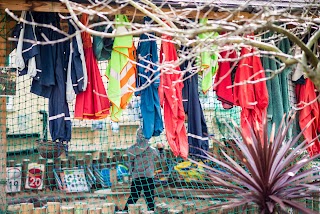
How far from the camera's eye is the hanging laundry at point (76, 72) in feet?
19.3

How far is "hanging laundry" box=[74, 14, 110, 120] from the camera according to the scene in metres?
5.95

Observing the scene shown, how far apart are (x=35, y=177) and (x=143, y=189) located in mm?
1884

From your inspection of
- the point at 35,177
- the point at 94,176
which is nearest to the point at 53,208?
the point at 35,177

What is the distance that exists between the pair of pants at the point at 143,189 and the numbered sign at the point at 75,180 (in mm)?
1477

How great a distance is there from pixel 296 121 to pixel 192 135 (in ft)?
5.32

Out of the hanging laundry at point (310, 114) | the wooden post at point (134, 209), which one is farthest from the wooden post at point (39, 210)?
the hanging laundry at point (310, 114)

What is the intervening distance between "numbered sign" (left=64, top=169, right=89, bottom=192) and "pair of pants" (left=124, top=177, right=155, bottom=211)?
1.48 meters

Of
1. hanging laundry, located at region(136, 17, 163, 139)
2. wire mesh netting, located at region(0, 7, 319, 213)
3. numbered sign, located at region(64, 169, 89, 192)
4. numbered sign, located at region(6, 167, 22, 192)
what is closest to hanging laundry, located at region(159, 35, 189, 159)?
hanging laundry, located at region(136, 17, 163, 139)

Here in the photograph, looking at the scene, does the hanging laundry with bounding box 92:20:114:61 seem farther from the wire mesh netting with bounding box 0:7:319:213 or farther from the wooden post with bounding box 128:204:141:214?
the wooden post with bounding box 128:204:141:214

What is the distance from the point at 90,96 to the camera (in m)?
5.98

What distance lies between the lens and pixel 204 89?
239 inches

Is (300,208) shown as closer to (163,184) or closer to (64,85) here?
(64,85)

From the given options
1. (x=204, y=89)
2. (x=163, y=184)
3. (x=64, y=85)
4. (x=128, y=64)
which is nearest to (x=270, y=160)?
(x=204, y=89)

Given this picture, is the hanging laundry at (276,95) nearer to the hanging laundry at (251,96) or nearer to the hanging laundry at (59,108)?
the hanging laundry at (251,96)
